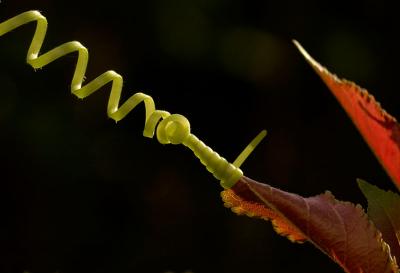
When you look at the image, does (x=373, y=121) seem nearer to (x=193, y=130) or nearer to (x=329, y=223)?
(x=329, y=223)

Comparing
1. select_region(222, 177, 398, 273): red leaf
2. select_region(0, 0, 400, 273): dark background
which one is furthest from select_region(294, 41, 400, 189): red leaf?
select_region(0, 0, 400, 273): dark background

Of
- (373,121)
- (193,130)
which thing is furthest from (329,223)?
(193,130)

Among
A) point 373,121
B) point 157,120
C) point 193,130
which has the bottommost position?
point 193,130

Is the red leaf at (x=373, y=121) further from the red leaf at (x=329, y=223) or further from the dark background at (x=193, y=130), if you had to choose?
the dark background at (x=193, y=130)

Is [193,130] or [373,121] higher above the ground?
[373,121]

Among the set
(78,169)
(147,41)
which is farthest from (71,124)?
(147,41)

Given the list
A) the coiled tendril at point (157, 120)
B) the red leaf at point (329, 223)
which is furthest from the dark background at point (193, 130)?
the red leaf at point (329, 223)
